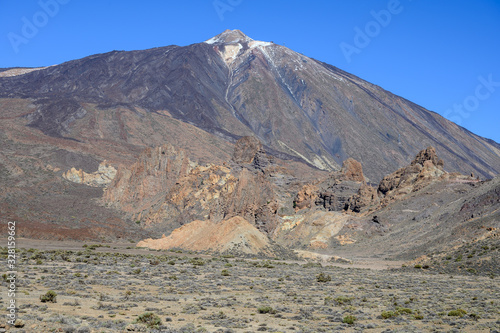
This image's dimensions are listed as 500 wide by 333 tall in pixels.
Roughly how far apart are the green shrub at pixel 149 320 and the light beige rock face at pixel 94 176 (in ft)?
478

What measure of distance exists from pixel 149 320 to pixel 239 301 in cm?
858

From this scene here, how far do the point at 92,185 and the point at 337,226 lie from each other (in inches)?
3746

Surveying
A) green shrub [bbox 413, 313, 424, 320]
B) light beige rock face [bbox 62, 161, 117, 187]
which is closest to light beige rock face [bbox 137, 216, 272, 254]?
green shrub [bbox 413, 313, 424, 320]

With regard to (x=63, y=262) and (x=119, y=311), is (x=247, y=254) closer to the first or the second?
(x=63, y=262)

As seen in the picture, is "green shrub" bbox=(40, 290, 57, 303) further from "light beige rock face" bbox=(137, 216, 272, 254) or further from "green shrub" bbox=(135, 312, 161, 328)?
"light beige rock face" bbox=(137, 216, 272, 254)

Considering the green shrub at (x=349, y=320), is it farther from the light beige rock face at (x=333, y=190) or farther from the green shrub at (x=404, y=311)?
the light beige rock face at (x=333, y=190)

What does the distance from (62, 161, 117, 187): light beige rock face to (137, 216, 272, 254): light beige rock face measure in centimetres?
9367

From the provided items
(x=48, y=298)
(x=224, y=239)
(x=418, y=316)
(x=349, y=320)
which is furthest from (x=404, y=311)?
(x=224, y=239)

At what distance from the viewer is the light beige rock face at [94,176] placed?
161750 mm

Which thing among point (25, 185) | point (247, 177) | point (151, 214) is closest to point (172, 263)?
point (247, 177)

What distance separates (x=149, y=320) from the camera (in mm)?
20609

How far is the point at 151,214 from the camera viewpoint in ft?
352

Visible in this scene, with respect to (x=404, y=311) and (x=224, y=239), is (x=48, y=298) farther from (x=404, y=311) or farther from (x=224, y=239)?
(x=224, y=239)

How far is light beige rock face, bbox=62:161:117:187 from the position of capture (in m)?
162
